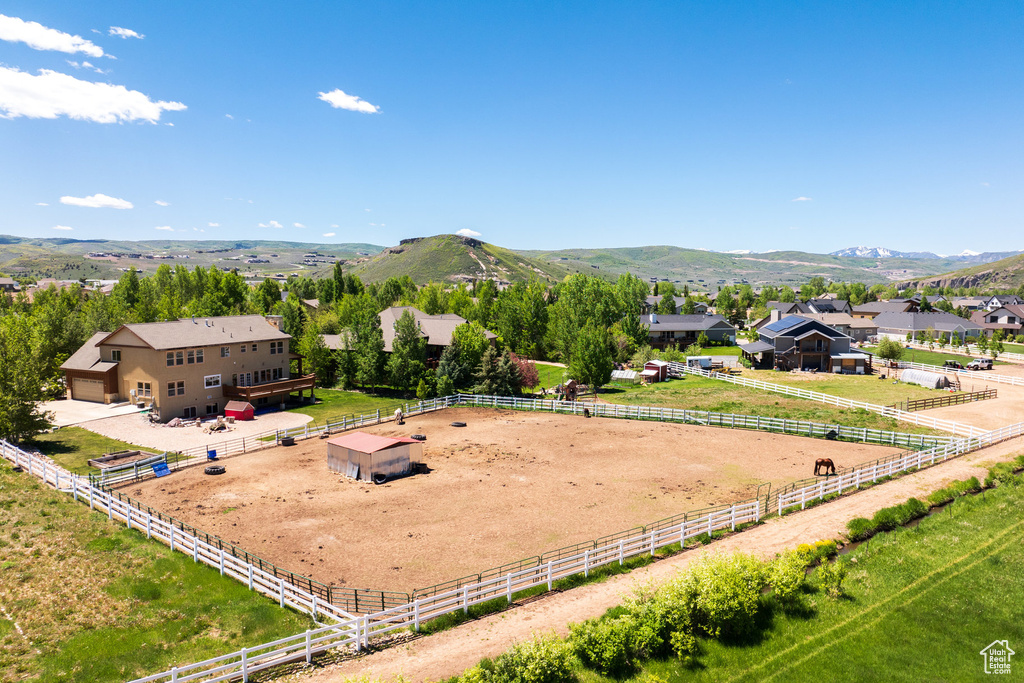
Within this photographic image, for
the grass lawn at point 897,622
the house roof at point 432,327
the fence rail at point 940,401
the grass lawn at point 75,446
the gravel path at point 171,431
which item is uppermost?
the house roof at point 432,327

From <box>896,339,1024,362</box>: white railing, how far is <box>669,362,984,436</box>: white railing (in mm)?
44680

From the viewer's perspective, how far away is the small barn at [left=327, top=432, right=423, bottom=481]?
31.5 meters

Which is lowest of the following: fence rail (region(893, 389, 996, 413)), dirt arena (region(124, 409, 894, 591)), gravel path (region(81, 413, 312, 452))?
gravel path (region(81, 413, 312, 452))

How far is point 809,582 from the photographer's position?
19828mm

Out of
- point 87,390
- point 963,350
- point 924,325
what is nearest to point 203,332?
point 87,390

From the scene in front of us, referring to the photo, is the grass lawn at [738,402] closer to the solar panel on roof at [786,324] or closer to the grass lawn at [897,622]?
the solar panel on roof at [786,324]

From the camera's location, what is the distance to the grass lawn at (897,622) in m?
15.6

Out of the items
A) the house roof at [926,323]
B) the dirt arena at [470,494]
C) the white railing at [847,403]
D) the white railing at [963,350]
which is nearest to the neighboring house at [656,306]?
the house roof at [926,323]

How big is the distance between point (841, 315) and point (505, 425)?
282 feet

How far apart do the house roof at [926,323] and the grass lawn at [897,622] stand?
340 feet

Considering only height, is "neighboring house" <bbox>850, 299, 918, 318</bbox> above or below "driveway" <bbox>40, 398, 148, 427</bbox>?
above

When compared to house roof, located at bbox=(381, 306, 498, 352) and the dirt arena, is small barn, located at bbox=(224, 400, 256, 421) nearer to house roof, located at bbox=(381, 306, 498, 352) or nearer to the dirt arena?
the dirt arena

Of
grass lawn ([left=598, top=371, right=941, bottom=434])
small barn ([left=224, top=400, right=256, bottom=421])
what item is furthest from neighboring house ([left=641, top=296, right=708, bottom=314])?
small barn ([left=224, top=400, right=256, bottom=421])

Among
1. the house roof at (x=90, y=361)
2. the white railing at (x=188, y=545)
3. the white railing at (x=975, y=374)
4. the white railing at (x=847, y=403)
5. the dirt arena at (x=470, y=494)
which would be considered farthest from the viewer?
the white railing at (x=975, y=374)
